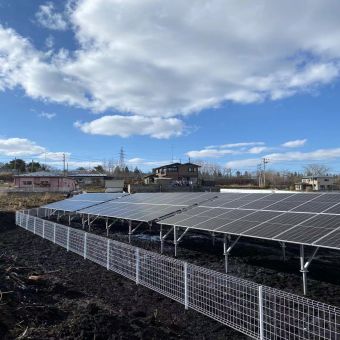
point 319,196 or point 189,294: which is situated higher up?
point 319,196

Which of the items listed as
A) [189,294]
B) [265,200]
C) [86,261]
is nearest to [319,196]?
[265,200]

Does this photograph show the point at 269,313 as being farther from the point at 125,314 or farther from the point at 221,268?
the point at 221,268

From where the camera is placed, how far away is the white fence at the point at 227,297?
17.4 feet

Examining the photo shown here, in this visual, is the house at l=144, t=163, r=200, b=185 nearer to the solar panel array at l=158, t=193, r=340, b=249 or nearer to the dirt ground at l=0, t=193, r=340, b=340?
the solar panel array at l=158, t=193, r=340, b=249

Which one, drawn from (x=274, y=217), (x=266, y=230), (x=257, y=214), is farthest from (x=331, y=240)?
(x=257, y=214)

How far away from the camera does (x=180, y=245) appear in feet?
47.0

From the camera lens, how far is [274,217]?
9.98m

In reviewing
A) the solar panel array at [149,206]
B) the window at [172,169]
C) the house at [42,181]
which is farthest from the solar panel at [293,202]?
the window at [172,169]

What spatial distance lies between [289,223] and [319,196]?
3.14 m

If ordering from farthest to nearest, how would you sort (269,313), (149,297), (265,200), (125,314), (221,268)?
(265,200), (221,268), (149,297), (125,314), (269,313)

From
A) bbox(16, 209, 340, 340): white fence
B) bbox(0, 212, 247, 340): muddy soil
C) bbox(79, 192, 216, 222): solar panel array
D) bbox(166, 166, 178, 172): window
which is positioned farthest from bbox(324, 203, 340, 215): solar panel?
bbox(166, 166, 178, 172): window

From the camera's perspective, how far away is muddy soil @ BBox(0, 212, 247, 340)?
18.0 ft

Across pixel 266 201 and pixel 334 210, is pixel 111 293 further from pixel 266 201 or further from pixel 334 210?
pixel 266 201

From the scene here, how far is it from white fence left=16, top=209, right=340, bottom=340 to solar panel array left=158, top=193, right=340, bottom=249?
180cm
